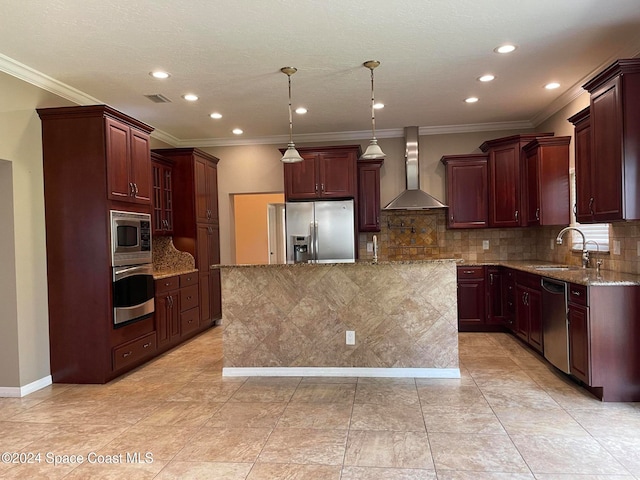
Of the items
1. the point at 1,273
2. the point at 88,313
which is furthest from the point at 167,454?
the point at 1,273

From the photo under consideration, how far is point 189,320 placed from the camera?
5609 mm

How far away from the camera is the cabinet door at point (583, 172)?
3789 millimetres

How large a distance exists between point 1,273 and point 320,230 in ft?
11.6

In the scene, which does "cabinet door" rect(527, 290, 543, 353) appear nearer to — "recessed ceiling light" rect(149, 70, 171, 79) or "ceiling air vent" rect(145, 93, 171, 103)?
"recessed ceiling light" rect(149, 70, 171, 79)

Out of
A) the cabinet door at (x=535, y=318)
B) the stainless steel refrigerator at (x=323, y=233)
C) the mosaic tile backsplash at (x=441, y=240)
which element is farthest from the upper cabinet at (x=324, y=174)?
the cabinet door at (x=535, y=318)

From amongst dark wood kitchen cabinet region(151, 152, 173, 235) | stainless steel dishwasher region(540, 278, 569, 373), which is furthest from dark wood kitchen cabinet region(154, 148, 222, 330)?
stainless steel dishwasher region(540, 278, 569, 373)

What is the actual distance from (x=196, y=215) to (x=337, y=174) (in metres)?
1.99

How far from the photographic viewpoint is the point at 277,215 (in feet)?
30.5

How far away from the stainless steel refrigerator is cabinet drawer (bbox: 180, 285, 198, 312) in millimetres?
1304

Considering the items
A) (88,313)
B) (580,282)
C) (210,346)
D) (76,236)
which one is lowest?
(210,346)

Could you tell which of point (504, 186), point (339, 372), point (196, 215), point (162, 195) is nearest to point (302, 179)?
point (196, 215)

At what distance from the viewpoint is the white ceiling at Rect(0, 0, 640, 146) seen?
2.98 metres

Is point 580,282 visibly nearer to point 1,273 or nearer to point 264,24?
point 264,24

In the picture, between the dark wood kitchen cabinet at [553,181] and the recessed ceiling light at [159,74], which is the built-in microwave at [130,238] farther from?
the dark wood kitchen cabinet at [553,181]
